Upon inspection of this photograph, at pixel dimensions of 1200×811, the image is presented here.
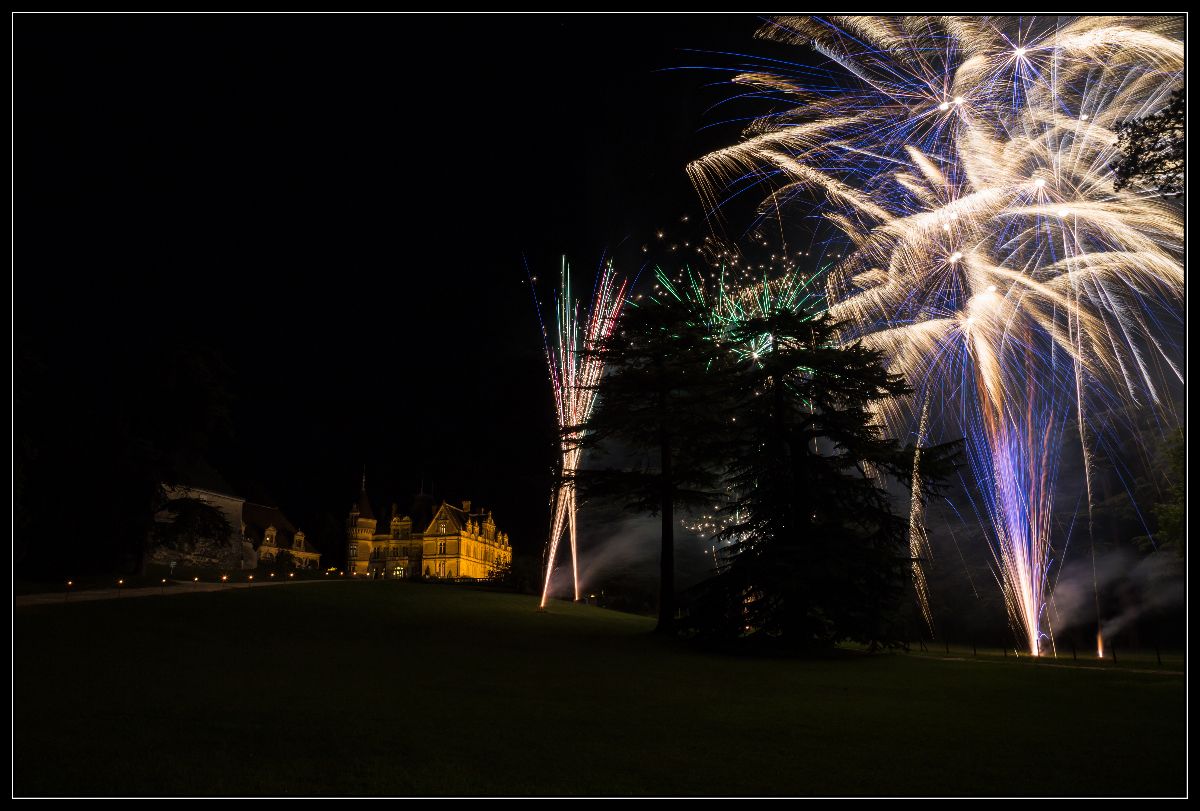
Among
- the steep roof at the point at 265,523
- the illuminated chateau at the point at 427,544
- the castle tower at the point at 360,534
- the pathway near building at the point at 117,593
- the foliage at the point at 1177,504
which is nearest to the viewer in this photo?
the foliage at the point at 1177,504

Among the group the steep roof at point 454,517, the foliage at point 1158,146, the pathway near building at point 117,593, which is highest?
the foliage at point 1158,146

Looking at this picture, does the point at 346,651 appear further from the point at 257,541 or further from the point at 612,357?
the point at 257,541

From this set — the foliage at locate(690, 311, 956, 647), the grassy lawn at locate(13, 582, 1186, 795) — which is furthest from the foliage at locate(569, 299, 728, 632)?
the grassy lawn at locate(13, 582, 1186, 795)

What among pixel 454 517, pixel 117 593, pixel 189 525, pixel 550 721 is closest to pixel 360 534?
pixel 454 517

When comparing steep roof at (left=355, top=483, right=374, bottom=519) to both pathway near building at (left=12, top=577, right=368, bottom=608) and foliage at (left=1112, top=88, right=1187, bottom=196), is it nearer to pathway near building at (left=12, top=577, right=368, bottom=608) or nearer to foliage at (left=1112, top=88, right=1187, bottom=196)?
pathway near building at (left=12, top=577, right=368, bottom=608)

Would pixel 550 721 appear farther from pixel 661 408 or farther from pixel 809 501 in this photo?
pixel 661 408

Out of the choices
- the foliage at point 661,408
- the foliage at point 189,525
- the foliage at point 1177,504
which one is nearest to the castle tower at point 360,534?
the foliage at point 189,525

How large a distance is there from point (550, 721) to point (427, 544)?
9540 centimetres

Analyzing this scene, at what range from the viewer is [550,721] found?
10531mm

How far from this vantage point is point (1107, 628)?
1619 inches

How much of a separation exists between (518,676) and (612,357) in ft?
46.8

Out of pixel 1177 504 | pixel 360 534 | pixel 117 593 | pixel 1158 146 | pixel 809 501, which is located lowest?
pixel 117 593

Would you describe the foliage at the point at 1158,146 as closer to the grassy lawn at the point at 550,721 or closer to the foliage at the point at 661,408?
the grassy lawn at the point at 550,721

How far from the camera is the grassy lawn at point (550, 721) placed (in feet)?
25.5
